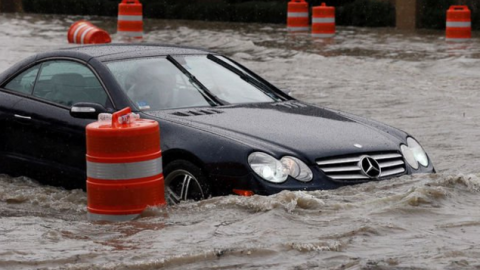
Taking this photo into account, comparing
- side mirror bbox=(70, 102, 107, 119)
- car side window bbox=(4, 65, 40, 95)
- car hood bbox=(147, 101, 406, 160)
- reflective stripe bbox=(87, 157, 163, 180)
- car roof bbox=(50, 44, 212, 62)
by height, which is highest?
car roof bbox=(50, 44, 212, 62)

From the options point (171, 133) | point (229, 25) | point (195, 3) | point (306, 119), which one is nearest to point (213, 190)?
point (171, 133)

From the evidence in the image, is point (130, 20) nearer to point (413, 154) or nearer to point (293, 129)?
point (413, 154)

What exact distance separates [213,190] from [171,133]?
0.59 metres

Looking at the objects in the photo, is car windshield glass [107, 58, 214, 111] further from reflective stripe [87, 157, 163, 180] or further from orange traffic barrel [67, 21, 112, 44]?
orange traffic barrel [67, 21, 112, 44]

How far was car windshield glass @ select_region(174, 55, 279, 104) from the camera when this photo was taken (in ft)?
31.4

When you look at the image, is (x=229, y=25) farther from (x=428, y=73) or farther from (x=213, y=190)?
(x=213, y=190)

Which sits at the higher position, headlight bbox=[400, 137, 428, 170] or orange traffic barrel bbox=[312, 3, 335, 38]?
headlight bbox=[400, 137, 428, 170]

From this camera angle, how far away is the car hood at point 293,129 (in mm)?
8289

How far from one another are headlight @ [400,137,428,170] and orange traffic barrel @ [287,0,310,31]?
21.0 m

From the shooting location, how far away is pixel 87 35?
2431 centimetres

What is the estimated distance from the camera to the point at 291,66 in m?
20.8

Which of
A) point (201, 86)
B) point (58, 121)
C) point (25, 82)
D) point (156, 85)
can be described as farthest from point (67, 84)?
point (201, 86)

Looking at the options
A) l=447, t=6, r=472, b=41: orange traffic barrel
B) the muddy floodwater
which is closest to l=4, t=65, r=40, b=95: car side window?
the muddy floodwater

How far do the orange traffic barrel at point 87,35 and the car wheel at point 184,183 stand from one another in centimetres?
1563
